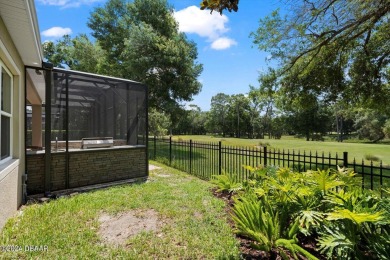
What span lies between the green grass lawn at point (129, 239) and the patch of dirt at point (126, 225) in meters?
0.10

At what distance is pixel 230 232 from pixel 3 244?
9.93ft

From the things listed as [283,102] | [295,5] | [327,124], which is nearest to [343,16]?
[295,5]

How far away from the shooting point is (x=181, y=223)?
12.3 feet

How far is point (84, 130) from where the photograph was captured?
773cm

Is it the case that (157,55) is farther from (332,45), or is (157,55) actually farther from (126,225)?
(126,225)

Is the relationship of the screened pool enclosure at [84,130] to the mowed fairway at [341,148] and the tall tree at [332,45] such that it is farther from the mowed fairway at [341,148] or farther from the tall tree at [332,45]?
→ the mowed fairway at [341,148]

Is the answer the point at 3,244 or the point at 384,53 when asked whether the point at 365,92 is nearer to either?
the point at 384,53

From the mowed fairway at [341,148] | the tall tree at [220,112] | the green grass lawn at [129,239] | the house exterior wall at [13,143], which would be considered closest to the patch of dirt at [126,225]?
the green grass lawn at [129,239]

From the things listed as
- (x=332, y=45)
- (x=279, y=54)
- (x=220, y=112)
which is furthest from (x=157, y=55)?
(x=220, y=112)

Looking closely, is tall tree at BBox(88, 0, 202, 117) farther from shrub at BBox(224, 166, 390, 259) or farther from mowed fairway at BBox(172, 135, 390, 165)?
shrub at BBox(224, 166, 390, 259)

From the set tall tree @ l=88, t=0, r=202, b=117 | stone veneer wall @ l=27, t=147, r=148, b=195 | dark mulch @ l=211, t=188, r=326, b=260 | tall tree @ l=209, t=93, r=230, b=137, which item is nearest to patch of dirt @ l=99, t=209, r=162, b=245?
dark mulch @ l=211, t=188, r=326, b=260

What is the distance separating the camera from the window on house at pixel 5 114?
3.80 metres

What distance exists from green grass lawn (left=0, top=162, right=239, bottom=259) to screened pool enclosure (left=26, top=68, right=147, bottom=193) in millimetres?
1011

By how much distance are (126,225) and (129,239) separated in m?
0.51
